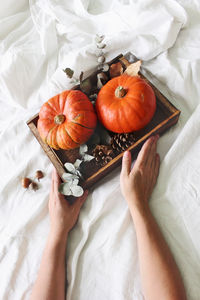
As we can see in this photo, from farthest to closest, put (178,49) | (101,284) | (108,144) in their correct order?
1. (178,49)
2. (108,144)
3. (101,284)

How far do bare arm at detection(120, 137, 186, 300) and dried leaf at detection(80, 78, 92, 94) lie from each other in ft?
0.88

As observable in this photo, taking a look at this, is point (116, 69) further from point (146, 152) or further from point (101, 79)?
point (146, 152)

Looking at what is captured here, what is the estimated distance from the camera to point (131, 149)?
0.64 meters

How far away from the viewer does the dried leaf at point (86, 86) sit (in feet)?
2.35

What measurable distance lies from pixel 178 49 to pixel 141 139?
1.30 feet

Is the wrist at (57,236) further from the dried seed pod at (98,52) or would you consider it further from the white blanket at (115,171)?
the dried seed pod at (98,52)

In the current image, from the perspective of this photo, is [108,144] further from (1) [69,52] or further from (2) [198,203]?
(1) [69,52]

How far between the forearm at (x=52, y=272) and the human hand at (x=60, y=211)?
0.07 feet

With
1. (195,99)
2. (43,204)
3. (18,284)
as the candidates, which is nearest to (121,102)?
(195,99)

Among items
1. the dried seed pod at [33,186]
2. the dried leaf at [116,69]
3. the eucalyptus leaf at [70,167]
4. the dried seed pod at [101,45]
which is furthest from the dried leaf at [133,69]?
the dried seed pod at [33,186]

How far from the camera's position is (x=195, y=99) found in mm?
710

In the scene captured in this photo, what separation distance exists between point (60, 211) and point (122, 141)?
0.92 ft

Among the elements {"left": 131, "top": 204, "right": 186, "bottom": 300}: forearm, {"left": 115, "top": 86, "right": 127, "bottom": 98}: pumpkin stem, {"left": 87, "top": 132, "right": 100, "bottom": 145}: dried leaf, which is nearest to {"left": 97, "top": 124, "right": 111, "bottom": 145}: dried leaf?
{"left": 87, "top": 132, "right": 100, "bottom": 145}: dried leaf

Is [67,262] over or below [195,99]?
below
